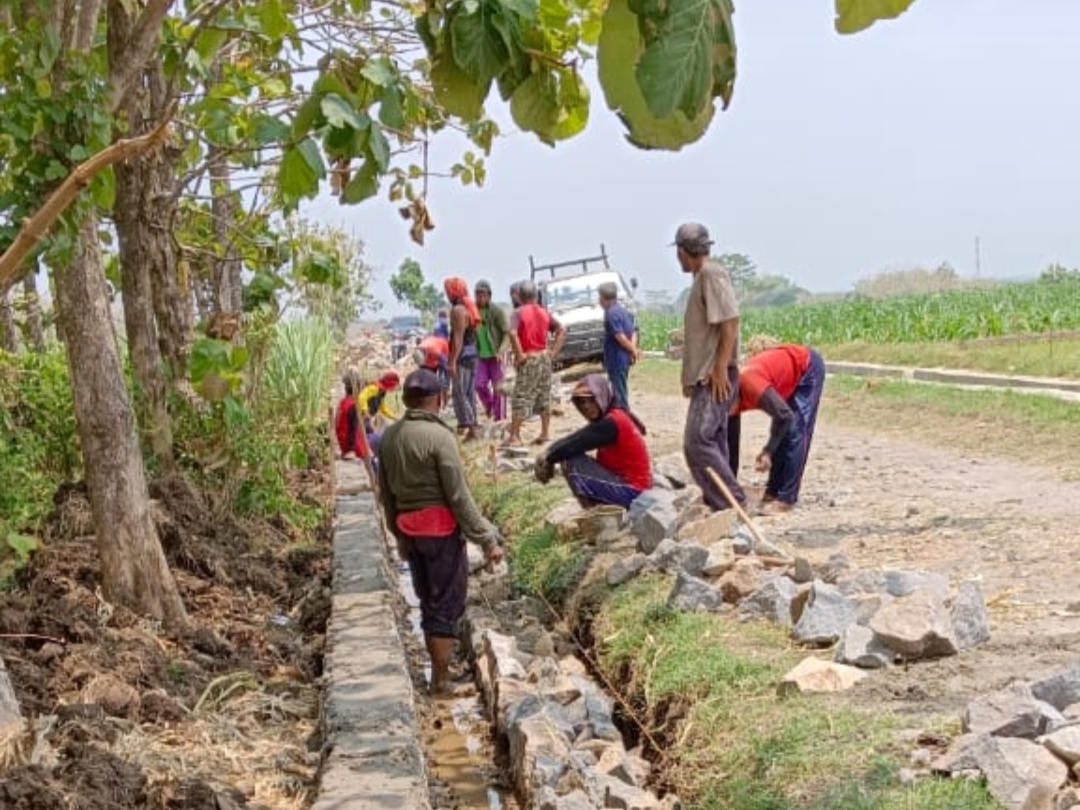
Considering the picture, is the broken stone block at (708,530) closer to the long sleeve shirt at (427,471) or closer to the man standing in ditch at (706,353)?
the man standing in ditch at (706,353)

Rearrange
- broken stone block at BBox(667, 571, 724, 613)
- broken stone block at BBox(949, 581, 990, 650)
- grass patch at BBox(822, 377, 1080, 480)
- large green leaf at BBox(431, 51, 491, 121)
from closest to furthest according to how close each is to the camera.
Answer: large green leaf at BBox(431, 51, 491, 121) < broken stone block at BBox(949, 581, 990, 650) < broken stone block at BBox(667, 571, 724, 613) < grass patch at BBox(822, 377, 1080, 480)

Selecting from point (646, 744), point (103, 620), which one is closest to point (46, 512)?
point (103, 620)

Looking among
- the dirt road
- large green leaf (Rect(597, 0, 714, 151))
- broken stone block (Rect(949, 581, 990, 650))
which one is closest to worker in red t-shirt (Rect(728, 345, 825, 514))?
the dirt road

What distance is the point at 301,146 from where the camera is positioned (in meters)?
3.27

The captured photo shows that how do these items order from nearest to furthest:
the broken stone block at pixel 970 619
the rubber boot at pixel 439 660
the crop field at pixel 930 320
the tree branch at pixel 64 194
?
the tree branch at pixel 64 194 < the broken stone block at pixel 970 619 < the rubber boot at pixel 439 660 < the crop field at pixel 930 320

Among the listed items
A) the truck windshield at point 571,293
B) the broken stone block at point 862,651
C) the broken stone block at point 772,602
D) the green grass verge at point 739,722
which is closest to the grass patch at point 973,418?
the broken stone block at point 772,602

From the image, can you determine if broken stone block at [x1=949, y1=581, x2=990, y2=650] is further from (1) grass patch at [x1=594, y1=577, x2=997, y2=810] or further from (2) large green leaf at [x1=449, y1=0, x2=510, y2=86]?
(2) large green leaf at [x1=449, y1=0, x2=510, y2=86]

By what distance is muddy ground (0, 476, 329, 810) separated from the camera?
13.7ft

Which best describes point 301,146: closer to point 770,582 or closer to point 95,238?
point 95,238

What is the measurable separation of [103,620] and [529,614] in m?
3.10

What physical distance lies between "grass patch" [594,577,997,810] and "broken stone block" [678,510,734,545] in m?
0.63

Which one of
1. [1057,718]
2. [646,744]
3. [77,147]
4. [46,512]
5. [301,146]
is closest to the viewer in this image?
[301,146]

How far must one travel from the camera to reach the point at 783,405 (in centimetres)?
841

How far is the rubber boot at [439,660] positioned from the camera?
7.26m
